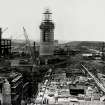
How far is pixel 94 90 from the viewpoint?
31.7 metres

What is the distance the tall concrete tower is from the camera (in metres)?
66.2

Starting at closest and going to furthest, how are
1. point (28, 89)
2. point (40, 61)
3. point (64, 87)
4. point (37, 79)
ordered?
point (64, 87) → point (28, 89) → point (37, 79) → point (40, 61)

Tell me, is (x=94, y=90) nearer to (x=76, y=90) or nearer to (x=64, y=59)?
(x=76, y=90)

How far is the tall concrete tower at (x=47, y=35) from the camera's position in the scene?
217ft

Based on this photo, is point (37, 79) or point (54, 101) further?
point (37, 79)

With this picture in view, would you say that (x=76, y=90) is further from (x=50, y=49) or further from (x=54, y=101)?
(x=50, y=49)

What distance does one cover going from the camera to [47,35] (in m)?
66.9

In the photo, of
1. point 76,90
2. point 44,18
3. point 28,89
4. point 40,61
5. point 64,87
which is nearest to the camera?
point 76,90

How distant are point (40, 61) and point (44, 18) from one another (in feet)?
35.9

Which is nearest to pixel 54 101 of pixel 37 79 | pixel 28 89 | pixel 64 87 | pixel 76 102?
pixel 76 102

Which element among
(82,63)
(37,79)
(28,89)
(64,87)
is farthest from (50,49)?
(64,87)

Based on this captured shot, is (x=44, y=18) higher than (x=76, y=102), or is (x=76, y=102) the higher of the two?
(x=44, y=18)

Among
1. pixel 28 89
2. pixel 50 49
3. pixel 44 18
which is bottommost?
pixel 28 89

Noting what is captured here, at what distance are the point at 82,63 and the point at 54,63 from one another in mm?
6517
